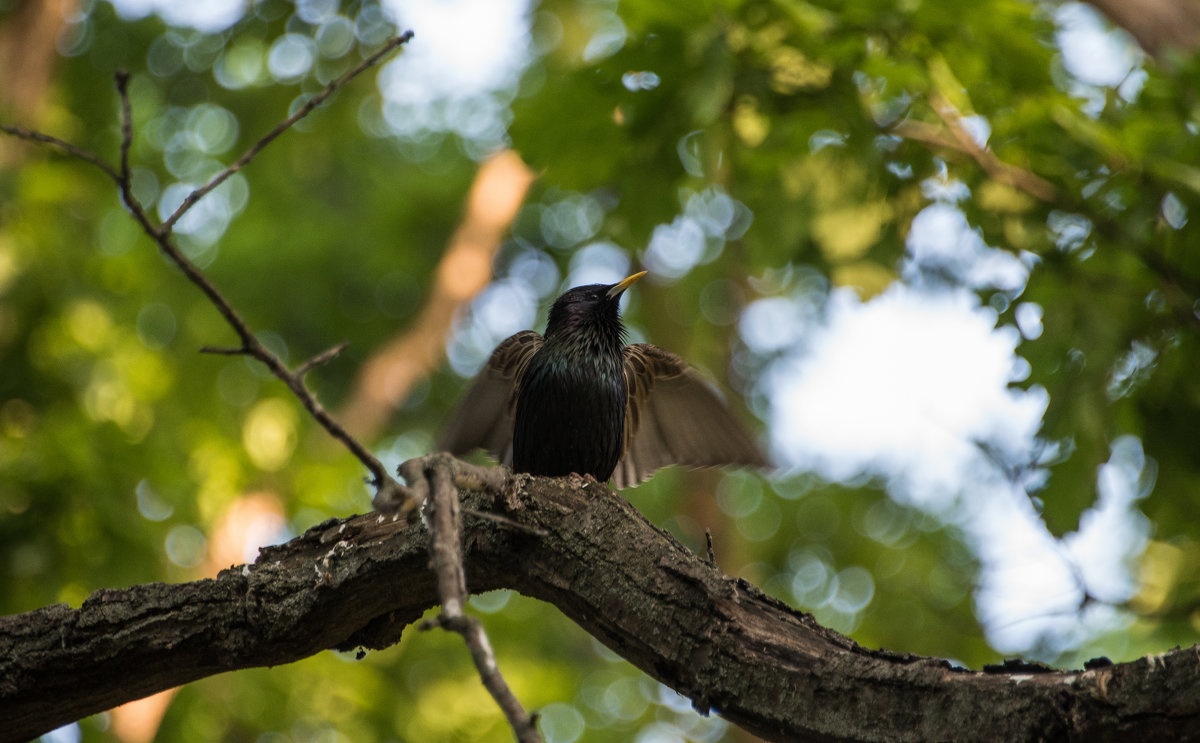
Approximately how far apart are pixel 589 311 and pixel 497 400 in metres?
0.82

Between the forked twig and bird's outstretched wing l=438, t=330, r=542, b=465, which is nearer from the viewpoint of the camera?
the forked twig

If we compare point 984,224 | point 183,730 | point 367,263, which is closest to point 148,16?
point 367,263

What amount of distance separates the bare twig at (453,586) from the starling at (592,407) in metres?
2.34

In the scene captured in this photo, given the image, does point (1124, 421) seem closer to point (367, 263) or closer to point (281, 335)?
point (367, 263)

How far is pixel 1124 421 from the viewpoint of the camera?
4.41 metres

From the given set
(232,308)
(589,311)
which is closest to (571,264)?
(589,311)

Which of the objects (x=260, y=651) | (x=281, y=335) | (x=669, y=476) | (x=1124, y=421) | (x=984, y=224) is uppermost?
(x=984, y=224)

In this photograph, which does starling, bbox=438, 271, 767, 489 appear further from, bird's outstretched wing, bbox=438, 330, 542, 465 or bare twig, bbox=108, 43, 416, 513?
bare twig, bbox=108, 43, 416, 513

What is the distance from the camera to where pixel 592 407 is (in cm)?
428

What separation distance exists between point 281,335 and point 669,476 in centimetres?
453

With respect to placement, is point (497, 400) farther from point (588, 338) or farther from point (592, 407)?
point (592, 407)

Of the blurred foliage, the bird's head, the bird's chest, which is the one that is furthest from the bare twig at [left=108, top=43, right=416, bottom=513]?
the bird's head

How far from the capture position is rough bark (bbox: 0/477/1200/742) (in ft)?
6.55

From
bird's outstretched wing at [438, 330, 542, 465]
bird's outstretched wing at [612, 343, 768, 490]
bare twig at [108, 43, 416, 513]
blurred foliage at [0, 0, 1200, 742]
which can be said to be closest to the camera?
bare twig at [108, 43, 416, 513]
